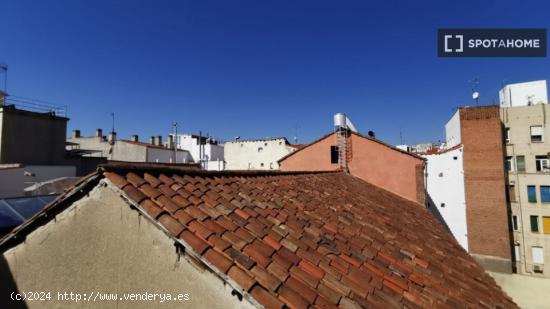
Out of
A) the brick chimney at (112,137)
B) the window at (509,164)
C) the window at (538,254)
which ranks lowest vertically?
the window at (538,254)

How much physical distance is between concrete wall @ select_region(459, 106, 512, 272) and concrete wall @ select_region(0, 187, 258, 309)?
3169 cm

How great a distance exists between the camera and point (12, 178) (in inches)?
730

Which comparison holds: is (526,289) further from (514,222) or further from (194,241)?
(194,241)

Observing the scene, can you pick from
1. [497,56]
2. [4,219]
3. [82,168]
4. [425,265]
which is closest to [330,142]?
[497,56]

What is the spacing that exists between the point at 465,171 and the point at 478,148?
8.55ft

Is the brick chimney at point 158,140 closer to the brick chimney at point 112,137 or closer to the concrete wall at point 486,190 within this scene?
the brick chimney at point 112,137

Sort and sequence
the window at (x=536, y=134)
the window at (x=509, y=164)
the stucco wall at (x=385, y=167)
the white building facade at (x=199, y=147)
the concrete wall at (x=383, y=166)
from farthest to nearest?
the white building facade at (x=199, y=147) → the window at (x=509, y=164) → the window at (x=536, y=134) → the stucco wall at (x=385, y=167) → the concrete wall at (x=383, y=166)

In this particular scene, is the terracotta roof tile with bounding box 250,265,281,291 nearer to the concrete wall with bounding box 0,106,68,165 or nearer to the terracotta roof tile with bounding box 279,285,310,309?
the terracotta roof tile with bounding box 279,285,310,309

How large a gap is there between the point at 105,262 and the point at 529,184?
3599 centimetres

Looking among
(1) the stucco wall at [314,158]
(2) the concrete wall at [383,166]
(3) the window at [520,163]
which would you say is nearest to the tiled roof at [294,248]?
(2) the concrete wall at [383,166]

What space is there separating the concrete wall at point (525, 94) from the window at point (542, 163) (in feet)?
19.9

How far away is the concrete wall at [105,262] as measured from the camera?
8.47 ft

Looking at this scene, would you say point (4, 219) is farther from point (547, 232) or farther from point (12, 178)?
point (547, 232)

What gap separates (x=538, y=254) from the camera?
2689 cm
